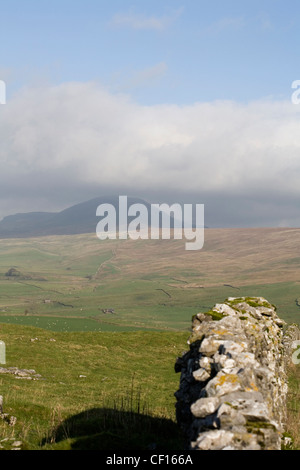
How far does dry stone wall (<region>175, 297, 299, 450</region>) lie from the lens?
8422 mm

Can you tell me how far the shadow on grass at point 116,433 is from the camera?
39.8 feet

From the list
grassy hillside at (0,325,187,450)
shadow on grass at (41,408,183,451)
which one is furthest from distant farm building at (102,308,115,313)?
shadow on grass at (41,408,183,451)

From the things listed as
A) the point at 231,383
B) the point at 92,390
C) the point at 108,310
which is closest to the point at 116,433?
the point at 231,383

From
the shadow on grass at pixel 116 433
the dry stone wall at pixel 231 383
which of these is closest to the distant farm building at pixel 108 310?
the shadow on grass at pixel 116 433

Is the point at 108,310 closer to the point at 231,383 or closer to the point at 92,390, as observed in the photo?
the point at 92,390

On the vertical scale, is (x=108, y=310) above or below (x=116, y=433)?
below

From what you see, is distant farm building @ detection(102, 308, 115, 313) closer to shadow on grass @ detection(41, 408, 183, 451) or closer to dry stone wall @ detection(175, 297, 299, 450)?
shadow on grass @ detection(41, 408, 183, 451)

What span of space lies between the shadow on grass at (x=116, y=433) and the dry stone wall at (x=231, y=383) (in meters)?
1.48

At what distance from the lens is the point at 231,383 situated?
33.0ft

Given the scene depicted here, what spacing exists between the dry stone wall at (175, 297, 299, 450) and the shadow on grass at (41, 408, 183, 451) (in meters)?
1.48

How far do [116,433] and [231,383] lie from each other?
5888 mm

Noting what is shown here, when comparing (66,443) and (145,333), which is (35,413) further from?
(145,333)
